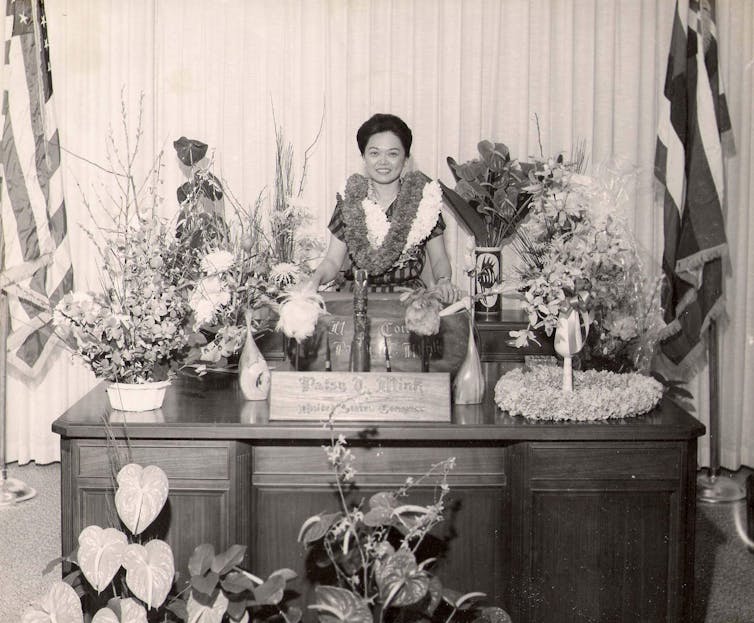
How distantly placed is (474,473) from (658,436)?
0.56 m

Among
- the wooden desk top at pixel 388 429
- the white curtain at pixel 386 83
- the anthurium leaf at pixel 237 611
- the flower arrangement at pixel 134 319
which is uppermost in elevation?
the white curtain at pixel 386 83

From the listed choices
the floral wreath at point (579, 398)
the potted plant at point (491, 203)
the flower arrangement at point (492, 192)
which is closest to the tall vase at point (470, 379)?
the floral wreath at point (579, 398)

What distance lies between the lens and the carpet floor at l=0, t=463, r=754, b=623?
10.7 feet

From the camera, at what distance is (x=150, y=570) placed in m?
2.39

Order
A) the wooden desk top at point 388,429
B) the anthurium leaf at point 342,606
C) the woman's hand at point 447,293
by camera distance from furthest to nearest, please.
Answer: the woman's hand at point 447,293 < the wooden desk top at point 388,429 < the anthurium leaf at point 342,606

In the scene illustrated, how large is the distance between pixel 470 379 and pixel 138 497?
41.9 inches

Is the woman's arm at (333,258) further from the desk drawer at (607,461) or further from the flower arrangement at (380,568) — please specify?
the desk drawer at (607,461)

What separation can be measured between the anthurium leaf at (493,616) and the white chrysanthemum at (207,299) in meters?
1.20

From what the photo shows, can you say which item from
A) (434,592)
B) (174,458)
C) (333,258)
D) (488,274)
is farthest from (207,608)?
(488,274)

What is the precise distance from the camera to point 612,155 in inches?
200

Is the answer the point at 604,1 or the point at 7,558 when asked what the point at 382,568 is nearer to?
the point at 7,558

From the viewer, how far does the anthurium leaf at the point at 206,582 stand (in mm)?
2311

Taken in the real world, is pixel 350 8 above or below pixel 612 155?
above

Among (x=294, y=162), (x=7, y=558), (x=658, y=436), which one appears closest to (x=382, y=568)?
(x=658, y=436)
